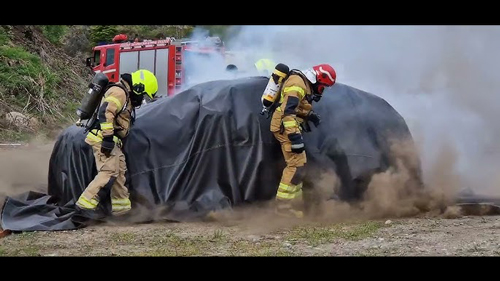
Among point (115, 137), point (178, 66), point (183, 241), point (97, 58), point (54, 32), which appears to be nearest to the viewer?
point (183, 241)

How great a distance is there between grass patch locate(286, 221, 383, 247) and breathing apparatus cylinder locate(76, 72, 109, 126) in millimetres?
2613

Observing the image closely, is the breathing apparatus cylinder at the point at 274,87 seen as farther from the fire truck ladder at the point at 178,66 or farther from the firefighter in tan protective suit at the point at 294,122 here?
the fire truck ladder at the point at 178,66

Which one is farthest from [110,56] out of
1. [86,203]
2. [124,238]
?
[124,238]

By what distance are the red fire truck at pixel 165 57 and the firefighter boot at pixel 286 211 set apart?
10.1 meters

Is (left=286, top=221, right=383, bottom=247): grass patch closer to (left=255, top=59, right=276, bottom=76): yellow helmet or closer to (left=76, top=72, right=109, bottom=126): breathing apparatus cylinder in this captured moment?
(left=76, top=72, right=109, bottom=126): breathing apparatus cylinder

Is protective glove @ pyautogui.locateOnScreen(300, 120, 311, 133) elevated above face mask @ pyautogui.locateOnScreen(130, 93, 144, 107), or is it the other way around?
A: face mask @ pyautogui.locateOnScreen(130, 93, 144, 107)

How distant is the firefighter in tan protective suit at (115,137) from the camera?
6.40 m

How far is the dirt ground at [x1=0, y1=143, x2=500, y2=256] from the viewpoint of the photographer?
5.25 meters

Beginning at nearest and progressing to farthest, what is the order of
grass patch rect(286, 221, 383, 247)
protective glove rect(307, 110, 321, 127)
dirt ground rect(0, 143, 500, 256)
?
1. dirt ground rect(0, 143, 500, 256)
2. grass patch rect(286, 221, 383, 247)
3. protective glove rect(307, 110, 321, 127)

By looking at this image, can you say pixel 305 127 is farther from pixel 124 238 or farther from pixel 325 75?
pixel 124 238

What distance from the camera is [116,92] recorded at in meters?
6.53

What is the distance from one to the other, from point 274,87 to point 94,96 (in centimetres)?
202

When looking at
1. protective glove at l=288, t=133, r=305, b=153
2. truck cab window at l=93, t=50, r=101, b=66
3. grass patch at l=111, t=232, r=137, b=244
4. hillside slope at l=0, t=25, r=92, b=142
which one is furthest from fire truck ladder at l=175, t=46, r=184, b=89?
grass patch at l=111, t=232, r=137, b=244

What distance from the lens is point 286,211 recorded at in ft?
21.2
